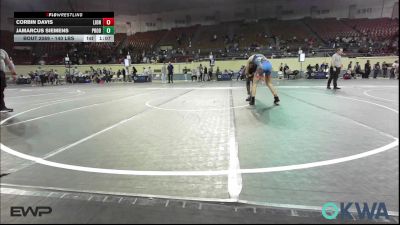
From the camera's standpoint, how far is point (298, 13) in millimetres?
38281

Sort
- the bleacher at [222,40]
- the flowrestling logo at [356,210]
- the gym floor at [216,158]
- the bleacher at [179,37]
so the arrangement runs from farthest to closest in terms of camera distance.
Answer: the bleacher at [179,37]
the bleacher at [222,40]
the gym floor at [216,158]
the flowrestling logo at [356,210]

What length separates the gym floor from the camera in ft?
8.33

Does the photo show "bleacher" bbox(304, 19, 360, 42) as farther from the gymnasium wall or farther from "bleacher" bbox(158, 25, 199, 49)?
"bleacher" bbox(158, 25, 199, 49)

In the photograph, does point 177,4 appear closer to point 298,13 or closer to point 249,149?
point 298,13

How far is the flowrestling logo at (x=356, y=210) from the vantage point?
2.04 metres

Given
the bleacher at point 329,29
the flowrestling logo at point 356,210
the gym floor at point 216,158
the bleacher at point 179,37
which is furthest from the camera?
the bleacher at point 179,37

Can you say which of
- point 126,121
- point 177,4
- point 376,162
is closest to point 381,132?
point 376,162
